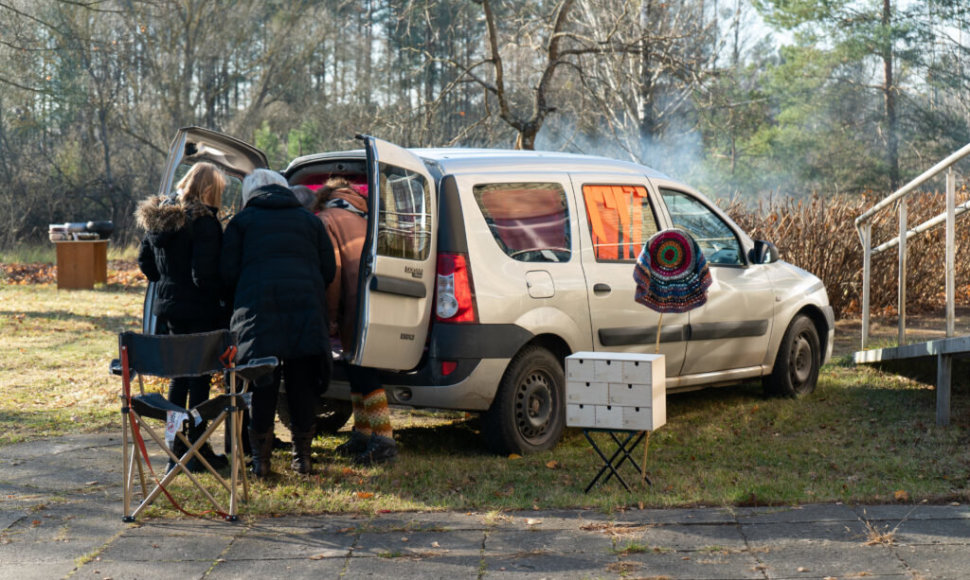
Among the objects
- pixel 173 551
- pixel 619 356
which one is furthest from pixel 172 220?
pixel 619 356

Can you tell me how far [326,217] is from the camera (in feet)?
22.0

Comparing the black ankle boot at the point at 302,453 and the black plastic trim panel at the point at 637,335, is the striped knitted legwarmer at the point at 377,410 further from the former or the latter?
the black plastic trim panel at the point at 637,335

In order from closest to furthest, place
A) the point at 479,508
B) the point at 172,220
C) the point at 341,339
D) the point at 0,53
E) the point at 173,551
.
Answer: the point at 173,551
the point at 479,508
the point at 172,220
the point at 341,339
the point at 0,53

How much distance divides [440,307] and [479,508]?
1.40m

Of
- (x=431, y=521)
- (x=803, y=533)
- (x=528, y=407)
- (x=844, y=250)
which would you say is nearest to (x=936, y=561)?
(x=803, y=533)

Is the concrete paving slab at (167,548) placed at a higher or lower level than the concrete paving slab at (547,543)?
lower

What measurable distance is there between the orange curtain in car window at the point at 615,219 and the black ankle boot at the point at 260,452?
8.11ft

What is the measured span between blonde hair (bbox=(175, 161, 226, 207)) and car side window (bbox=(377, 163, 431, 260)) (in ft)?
3.30

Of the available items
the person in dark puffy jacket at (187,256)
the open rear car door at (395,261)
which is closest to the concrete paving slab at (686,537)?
the open rear car door at (395,261)

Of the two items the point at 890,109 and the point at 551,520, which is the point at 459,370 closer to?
the point at 551,520

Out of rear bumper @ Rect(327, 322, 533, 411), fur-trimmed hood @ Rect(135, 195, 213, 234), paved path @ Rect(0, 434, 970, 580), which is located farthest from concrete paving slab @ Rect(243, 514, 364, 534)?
fur-trimmed hood @ Rect(135, 195, 213, 234)

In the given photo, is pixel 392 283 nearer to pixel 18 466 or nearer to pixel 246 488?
pixel 246 488

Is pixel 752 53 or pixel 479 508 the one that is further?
pixel 752 53

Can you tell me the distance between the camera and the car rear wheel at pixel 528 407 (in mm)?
6645
